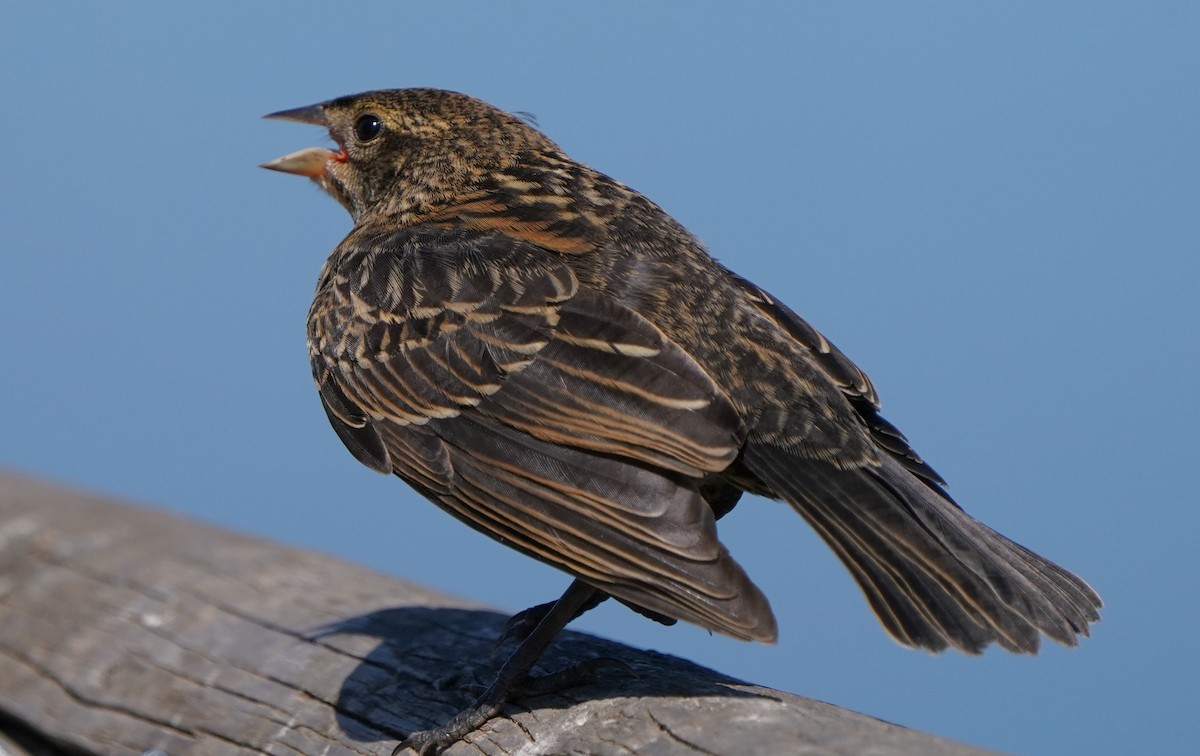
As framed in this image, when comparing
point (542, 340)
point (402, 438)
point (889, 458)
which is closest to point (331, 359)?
point (402, 438)

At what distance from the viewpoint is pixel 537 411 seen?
2.98 metres

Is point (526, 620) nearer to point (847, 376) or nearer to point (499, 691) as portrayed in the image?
point (499, 691)

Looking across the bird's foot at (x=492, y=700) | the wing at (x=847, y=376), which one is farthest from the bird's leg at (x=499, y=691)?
the wing at (x=847, y=376)

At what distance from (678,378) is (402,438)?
0.67 metres

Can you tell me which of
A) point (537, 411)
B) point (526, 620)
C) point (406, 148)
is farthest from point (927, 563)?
point (406, 148)

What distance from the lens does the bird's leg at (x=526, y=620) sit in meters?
3.36

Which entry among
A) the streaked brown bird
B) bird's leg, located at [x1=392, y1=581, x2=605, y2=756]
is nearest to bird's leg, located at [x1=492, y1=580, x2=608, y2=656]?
the streaked brown bird

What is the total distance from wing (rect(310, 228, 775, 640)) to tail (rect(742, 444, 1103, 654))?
0.19 metres

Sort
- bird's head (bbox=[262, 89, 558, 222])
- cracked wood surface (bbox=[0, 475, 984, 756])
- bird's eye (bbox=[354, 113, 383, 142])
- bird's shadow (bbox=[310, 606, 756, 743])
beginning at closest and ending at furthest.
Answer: cracked wood surface (bbox=[0, 475, 984, 756]) < bird's shadow (bbox=[310, 606, 756, 743]) < bird's head (bbox=[262, 89, 558, 222]) < bird's eye (bbox=[354, 113, 383, 142])

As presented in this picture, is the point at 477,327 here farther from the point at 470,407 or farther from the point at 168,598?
the point at 168,598

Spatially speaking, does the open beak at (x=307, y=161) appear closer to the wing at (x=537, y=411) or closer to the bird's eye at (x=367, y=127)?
the bird's eye at (x=367, y=127)

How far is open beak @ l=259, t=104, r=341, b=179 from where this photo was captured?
14.4 ft

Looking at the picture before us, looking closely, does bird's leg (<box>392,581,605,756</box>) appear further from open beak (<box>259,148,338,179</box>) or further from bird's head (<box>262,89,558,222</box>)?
open beak (<box>259,148,338,179</box>)

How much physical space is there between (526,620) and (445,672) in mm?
269
